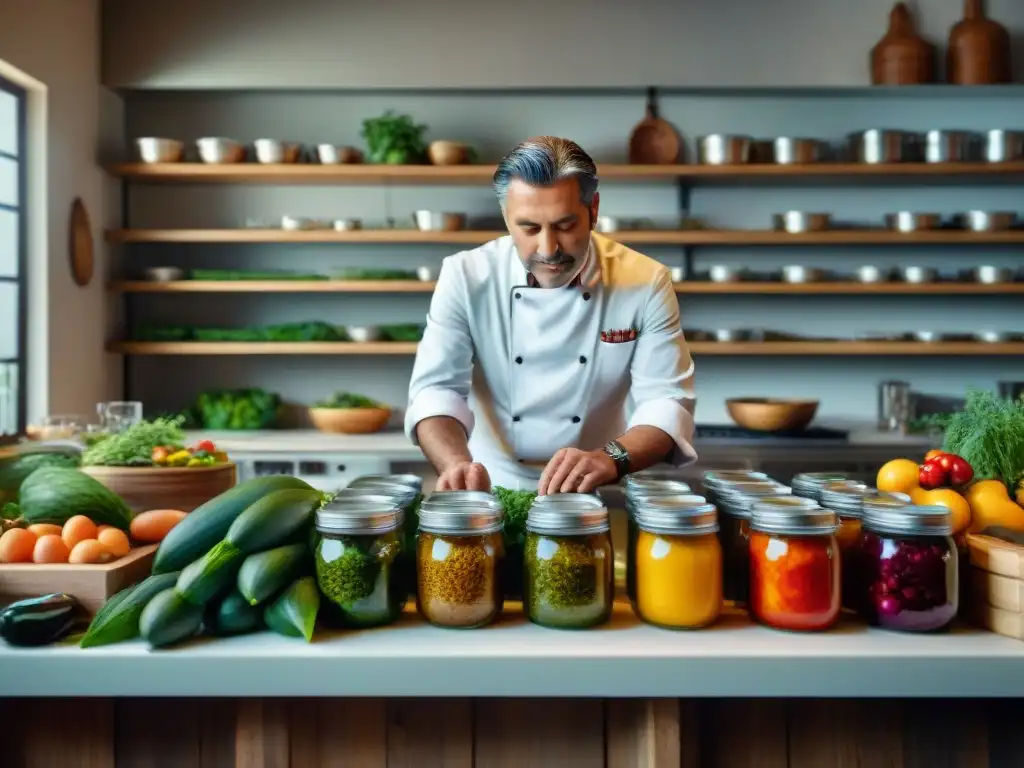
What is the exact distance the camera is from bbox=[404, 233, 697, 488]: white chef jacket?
232cm

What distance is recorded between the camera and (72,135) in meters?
4.21

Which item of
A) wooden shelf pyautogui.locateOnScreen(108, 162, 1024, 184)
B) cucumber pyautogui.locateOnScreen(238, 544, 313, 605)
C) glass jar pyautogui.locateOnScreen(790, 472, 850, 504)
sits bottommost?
cucumber pyautogui.locateOnScreen(238, 544, 313, 605)

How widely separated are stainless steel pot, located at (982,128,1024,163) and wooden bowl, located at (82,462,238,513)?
12.8ft

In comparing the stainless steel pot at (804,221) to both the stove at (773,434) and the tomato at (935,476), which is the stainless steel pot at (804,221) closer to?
the stove at (773,434)

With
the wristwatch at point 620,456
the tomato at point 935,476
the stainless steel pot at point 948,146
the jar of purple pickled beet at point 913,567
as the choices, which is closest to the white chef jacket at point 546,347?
the wristwatch at point 620,456

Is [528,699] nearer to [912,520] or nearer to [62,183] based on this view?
[912,520]

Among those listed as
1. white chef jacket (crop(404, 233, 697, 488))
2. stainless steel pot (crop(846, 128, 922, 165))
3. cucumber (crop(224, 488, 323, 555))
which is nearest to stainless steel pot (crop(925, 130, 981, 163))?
stainless steel pot (crop(846, 128, 922, 165))

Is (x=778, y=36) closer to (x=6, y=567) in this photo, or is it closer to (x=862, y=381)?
(x=862, y=381)

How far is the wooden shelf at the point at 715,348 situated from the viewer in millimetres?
4367

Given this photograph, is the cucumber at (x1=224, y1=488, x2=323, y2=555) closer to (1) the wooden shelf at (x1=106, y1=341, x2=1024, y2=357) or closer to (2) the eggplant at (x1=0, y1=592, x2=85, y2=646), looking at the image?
(2) the eggplant at (x1=0, y1=592, x2=85, y2=646)

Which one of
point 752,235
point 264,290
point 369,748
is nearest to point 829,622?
point 369,748

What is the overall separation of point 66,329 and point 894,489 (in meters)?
3.71

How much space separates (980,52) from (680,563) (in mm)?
4040

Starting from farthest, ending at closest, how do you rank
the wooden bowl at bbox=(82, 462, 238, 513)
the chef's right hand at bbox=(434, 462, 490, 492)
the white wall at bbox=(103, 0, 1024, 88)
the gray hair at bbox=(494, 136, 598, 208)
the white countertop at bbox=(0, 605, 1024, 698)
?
1. the white wall at bbox=(103, 0, 1024, 88)
2. the wooden bowl at bbox=(82, 462, 238, 513)
3. the gray hair at bbox=(494, 136, 598, 208)
4. the chef's right hand at bbox=(434, 462, 490, 492)
5. the white countertop at bbox=(0, 605, 1024, 698)
